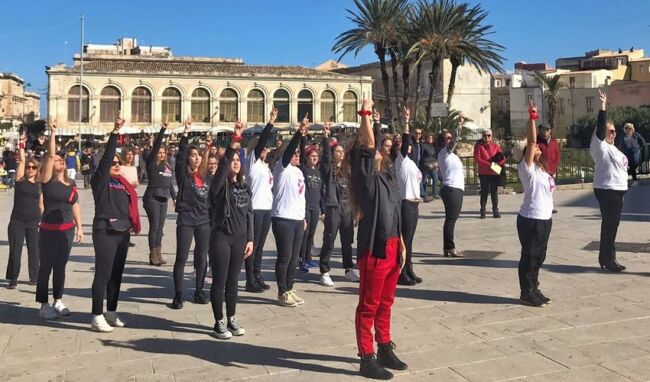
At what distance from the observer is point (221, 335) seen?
5012 millimetres

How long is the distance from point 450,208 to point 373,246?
441 centimetres

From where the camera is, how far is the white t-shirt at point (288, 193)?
6.10 m

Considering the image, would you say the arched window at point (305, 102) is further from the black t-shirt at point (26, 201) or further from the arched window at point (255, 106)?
the black t-shirt at point (26, 201)

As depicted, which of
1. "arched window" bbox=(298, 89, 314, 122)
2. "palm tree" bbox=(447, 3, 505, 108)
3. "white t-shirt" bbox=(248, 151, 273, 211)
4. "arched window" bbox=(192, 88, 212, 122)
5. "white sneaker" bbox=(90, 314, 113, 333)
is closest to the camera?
"white sneaker" bbox=(90, 314, 113, 333)

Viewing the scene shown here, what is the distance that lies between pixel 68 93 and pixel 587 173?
165 ft

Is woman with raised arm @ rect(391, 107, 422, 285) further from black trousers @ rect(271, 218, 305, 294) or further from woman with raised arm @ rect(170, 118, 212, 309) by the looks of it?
woman with raised arm @ rect(170, 118, 212, 309)

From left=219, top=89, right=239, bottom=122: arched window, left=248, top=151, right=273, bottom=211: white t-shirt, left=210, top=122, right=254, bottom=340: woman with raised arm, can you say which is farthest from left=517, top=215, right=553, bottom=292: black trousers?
left=219, top=89, right=239, bottom=122: arched window

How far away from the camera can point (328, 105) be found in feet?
215

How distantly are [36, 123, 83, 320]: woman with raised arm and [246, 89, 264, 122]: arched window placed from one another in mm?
56863

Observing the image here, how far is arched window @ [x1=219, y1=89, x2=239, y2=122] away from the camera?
202 ft

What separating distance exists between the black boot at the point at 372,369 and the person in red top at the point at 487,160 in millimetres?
7015

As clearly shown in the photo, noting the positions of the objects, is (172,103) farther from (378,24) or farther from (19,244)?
(19,244)

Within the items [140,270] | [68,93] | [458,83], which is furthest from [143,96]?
[140,270]

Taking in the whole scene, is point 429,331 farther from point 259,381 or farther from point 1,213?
point 1,213
